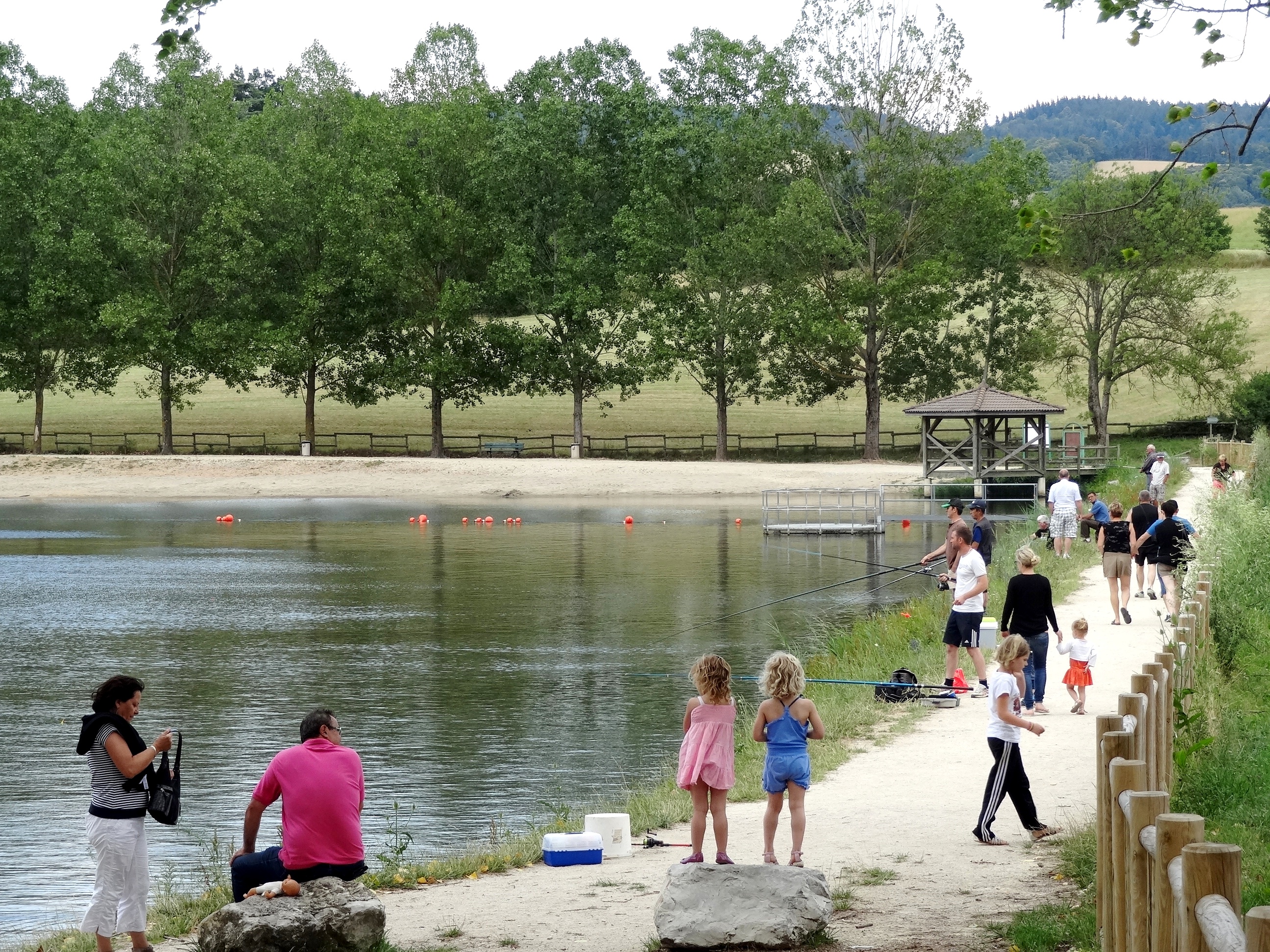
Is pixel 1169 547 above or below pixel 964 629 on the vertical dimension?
above

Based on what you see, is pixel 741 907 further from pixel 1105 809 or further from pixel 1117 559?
pixel 1117 559

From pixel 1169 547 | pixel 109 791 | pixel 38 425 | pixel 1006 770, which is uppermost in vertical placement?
pixel 38 425

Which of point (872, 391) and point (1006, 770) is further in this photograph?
point (872, 391)

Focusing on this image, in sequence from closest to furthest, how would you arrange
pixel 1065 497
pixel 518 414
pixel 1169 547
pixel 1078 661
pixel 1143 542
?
pixel 1078 661
pixel 1169 547
pixel 1143 542
pixel 1065 497
pixel 518 414

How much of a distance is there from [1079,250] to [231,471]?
37.1 m

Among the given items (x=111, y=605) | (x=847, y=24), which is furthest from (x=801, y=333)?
(x=111, y=605)

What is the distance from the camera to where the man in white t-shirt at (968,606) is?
14.3 meters

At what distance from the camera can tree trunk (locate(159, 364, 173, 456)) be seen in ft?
206

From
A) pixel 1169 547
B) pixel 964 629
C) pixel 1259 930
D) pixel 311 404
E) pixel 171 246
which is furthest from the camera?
pixel 171 246

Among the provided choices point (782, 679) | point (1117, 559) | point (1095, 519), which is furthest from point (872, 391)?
point (782, 679)

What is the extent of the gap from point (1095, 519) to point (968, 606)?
9723mm

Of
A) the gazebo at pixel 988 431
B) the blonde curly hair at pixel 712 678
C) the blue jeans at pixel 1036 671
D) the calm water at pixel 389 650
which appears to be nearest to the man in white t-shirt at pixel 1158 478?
the calm water at pixel 389 650

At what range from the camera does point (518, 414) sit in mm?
76750

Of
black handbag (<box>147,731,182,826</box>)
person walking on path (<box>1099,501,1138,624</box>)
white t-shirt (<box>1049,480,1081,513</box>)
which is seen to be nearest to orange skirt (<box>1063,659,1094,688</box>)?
person walking on path (<box>1099,501,1138,624</box>)
